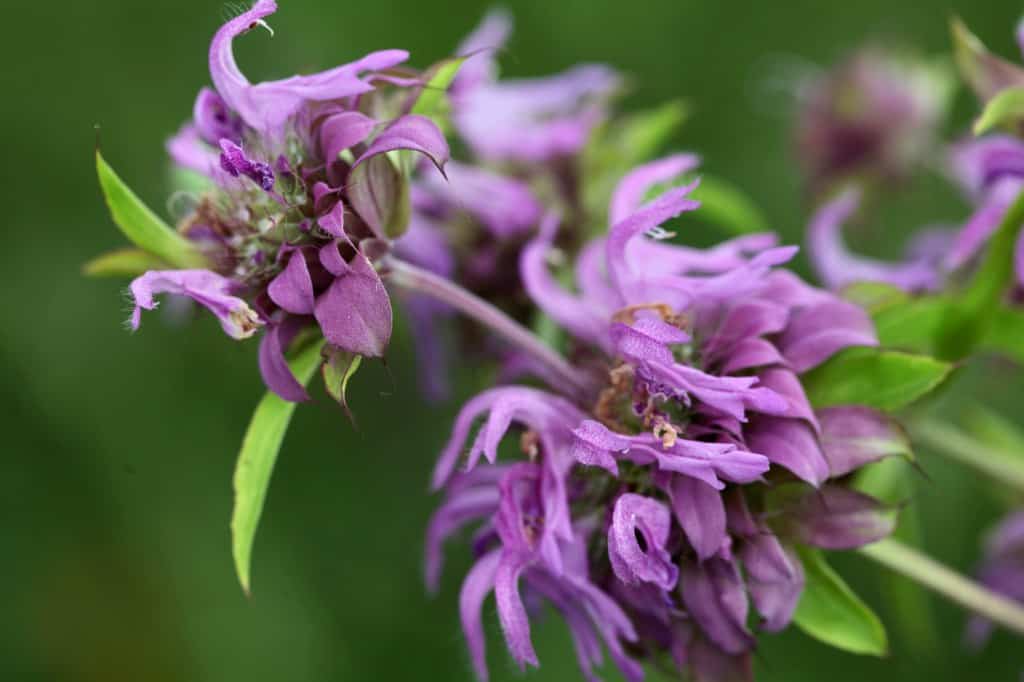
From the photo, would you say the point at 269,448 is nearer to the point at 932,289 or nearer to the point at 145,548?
the point at 932,289

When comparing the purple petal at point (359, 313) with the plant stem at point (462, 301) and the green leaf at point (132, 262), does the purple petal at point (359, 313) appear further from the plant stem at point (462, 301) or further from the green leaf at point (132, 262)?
the green leaf at point (132, 262)

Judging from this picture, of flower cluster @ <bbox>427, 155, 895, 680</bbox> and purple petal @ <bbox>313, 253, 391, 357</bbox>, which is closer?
purple petal @ <bbox>313, 253, 391, 357</bbox>

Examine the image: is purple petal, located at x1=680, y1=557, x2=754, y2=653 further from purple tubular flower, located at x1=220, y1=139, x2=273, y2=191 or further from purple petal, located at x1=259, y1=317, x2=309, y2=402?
purple tubular flower, located at x1=220, y1=139, x2=273, y2=191

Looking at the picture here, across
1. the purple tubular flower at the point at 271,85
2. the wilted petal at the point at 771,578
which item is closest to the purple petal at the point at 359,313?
the purple tubular flower at the point at 271,85

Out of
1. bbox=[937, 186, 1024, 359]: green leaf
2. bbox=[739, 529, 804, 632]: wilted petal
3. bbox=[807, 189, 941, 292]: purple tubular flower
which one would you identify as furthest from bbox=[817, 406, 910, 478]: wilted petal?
bbox=[807, 189, 941, 292]: purple tubular flower

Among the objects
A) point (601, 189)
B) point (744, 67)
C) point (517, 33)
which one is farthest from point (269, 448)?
point (744, 67)

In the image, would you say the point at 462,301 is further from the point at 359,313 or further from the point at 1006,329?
the point at 1006,329
